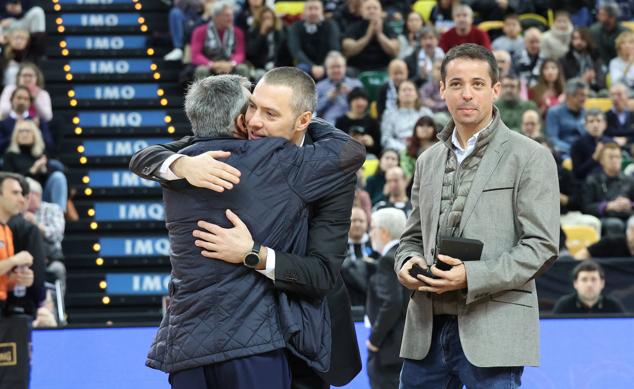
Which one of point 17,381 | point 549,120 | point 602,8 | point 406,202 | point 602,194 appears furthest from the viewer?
point 602,8

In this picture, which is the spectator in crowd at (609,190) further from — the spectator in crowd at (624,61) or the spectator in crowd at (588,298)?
the spectator in crowd at (588,298)

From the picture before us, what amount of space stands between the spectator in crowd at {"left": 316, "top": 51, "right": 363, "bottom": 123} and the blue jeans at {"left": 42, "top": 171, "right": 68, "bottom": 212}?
3.21 m

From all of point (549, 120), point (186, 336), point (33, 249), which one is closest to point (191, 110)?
point (186, 336)

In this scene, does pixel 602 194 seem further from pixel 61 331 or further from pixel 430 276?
pixel 430 276

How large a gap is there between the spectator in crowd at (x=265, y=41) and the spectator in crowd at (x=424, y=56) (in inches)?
64.9

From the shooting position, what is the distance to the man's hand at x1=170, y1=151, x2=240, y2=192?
12.9 feet

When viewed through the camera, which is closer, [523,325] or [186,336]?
[186,336]

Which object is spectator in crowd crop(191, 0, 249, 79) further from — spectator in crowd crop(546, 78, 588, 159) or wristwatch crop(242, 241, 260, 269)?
wristwatch crop(242, 241, 260, 269)

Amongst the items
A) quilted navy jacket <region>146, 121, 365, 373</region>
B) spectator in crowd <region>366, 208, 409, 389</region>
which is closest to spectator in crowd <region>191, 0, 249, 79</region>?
spectator in crowd <region>366, 208, 409, 389</region>

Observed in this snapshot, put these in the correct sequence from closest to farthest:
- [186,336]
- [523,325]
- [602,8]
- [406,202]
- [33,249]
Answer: [186,336], [523,325], [33,249], [406,202], [602,8]

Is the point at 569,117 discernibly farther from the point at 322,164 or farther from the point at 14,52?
the point at 322,164

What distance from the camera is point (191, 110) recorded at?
4137 mm

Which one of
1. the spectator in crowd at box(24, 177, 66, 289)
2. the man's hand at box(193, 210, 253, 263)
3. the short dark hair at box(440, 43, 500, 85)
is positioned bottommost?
the spectator in crowd at box(24, 177, 66, 289)

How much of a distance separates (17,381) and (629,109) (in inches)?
347
